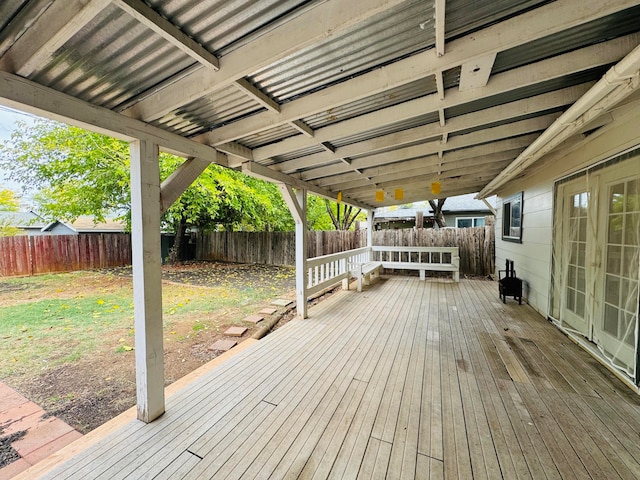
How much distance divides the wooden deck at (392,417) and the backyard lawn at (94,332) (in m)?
0.70

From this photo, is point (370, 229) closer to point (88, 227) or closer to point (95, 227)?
point (95, 227)

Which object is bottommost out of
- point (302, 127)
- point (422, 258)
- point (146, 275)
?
point (422, 258)

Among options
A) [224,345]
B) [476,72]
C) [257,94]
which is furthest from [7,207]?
[476,72]

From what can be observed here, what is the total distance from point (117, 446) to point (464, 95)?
335 cm

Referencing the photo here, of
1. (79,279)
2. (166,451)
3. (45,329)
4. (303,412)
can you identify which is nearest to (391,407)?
(303,412)

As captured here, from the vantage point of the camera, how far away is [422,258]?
7.85 m

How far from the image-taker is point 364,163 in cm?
362

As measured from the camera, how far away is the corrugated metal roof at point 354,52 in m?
1.26

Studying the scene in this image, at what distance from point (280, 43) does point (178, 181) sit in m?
1.37

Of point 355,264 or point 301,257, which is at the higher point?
point 301,257

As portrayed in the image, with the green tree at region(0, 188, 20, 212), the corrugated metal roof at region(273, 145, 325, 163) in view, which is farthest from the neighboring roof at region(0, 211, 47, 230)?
the corrugated metal roof at region(273, 145, 325, 163)

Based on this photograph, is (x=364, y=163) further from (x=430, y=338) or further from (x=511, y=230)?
(x=511, y=230)

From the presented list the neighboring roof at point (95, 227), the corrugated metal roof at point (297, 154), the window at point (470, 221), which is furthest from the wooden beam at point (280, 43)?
the neighboring roof at point (95, 227)

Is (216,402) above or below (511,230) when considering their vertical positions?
below
